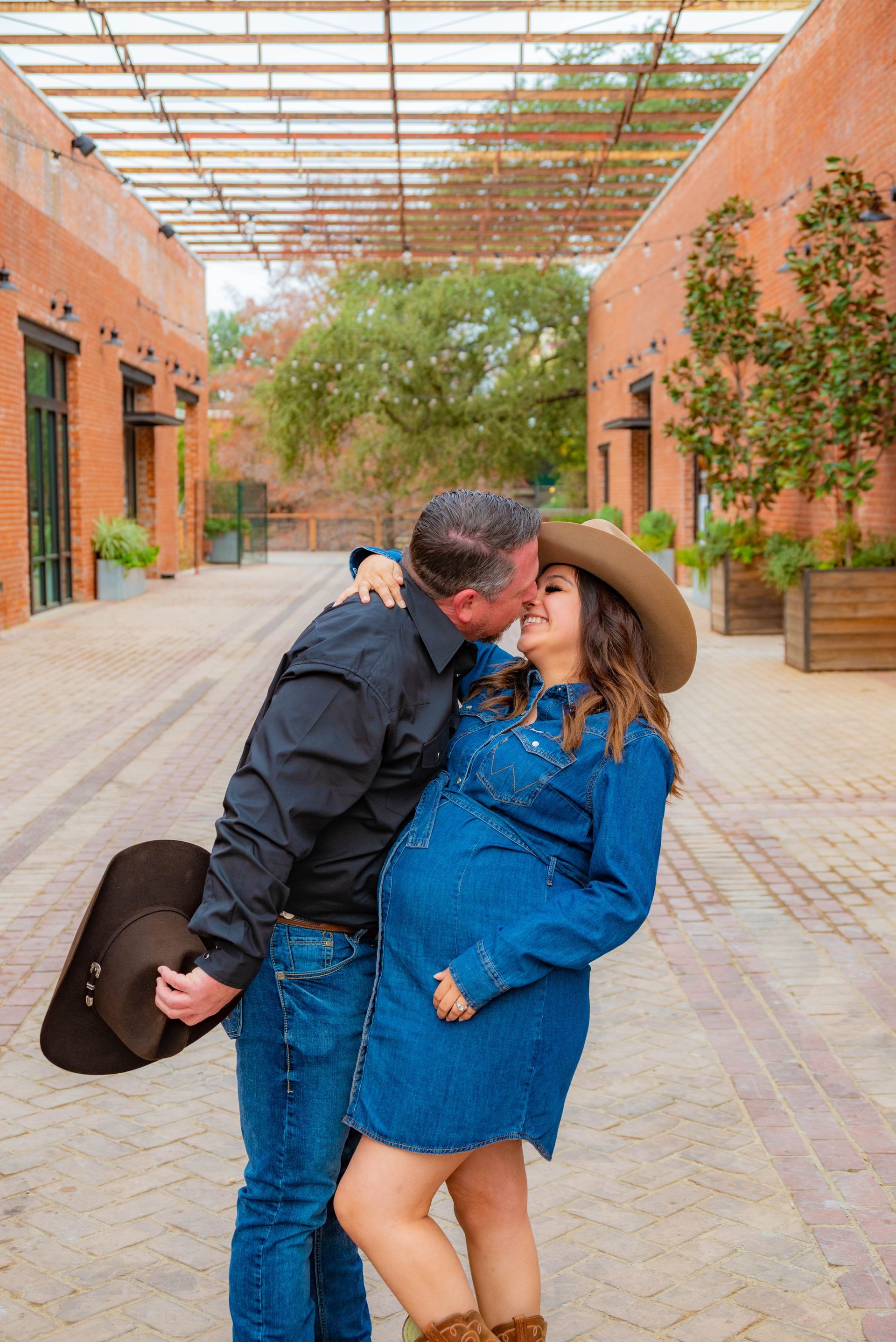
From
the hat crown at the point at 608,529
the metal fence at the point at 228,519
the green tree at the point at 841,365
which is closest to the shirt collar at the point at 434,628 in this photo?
the hat crown at the point at 608,529

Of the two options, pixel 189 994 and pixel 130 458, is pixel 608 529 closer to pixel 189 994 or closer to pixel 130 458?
pixel 189 994

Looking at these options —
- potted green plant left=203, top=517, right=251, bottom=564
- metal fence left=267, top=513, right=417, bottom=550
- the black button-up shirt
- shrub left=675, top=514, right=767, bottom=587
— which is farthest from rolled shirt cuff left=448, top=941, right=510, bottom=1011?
metal fence left=267, top=513, right=417, bottom=550

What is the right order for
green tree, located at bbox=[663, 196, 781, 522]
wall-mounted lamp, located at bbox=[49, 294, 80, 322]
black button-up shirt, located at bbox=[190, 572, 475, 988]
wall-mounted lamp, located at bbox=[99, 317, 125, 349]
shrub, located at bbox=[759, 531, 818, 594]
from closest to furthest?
black button-up shirt, located at bbox=[190, 572, 475, 988] → shrub, located at bbox=[759, 531, 818, 594] → green tree, located at bbox=[663, 196, 781, 522] → wall-mounted lamp, located at bbox=[49, 294, 80, 322] → wall-mounted lamp, located at bbox=[99, 317, 125, 349]

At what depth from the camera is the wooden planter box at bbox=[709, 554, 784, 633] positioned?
48.4ft

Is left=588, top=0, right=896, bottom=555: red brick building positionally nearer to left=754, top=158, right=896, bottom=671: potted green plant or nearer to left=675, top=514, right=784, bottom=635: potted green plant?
left=754, top=158, right=896, bottom=671: potted green plant

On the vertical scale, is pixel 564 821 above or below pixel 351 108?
below

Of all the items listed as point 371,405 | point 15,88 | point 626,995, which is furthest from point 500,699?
point 371,405

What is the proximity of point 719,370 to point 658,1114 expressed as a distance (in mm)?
12646

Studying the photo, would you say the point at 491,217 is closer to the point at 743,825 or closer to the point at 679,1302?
the point at 743,825

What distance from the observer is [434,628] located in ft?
6.73

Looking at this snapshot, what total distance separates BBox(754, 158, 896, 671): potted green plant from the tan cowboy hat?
9.56m

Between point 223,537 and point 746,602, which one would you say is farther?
point 223,537

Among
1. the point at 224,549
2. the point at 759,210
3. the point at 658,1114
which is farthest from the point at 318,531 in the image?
the point at 658,1114

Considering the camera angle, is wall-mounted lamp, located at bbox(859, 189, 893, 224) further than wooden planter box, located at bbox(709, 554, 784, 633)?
No
